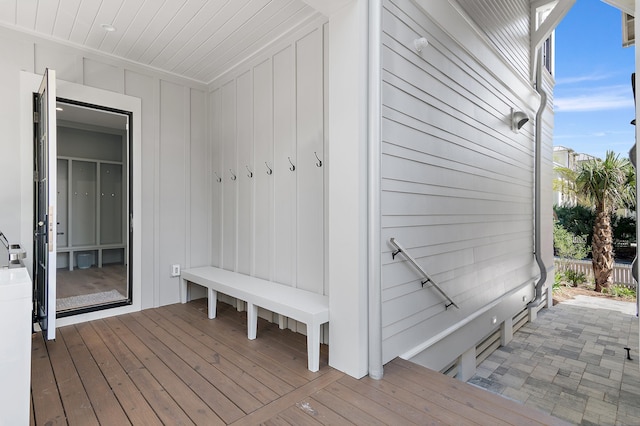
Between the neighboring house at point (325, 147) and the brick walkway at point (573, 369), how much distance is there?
0.42 m

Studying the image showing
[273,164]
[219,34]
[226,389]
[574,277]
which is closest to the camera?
[226,389]

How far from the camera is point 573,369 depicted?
382cm

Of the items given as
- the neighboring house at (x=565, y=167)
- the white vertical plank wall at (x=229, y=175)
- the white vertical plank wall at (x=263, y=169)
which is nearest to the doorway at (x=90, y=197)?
the white vertical plank wall at (x=229, y=175)

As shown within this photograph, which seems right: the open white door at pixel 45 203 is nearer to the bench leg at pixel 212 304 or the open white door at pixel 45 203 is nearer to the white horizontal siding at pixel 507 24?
the bench leg at pixel 212 304

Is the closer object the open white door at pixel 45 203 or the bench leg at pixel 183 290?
the open white door at pixel 45 203

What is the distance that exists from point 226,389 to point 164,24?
2.98m

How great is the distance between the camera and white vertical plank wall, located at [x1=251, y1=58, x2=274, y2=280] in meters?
3.36

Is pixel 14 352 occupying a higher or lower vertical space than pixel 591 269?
higher

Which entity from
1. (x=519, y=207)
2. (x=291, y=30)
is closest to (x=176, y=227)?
(x=291, y=30)

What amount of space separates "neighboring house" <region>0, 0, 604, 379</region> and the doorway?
7.37ft

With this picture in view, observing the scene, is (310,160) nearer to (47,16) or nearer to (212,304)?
(212,304)

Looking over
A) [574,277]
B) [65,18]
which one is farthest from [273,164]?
[574,277]

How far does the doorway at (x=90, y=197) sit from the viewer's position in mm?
5855

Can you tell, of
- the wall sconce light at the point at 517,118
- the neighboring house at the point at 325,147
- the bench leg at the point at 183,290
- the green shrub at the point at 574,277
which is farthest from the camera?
the green shrub at the point at 574,277
